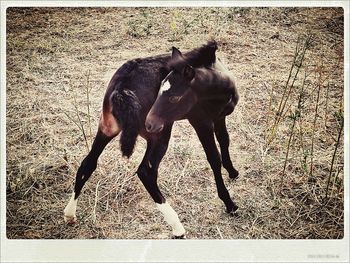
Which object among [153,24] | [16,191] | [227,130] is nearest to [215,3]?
[153,24]

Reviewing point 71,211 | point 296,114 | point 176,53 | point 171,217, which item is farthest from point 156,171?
point 296,114

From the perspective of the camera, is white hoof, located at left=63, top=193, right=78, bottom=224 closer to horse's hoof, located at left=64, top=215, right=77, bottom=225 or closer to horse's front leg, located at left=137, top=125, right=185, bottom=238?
horse's hoof, located at left=64, top=215, right=77, bottom=225

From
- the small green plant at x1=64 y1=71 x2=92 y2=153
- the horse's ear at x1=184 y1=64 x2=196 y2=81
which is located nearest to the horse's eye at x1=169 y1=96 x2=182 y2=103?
the horse's ear at x1=184 y1=64 x2=196 y2=81

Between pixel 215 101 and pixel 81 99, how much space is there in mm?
704

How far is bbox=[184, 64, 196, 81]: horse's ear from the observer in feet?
5.83

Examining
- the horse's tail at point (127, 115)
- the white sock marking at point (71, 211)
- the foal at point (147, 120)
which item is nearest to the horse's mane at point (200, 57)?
the foal at point (147, 120)

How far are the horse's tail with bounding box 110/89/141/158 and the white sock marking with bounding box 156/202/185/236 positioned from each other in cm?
39

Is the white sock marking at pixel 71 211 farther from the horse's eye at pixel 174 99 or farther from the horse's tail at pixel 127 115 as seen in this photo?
the horse's eye at pixel 174 99

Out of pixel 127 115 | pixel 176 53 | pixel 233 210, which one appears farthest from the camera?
pixel 233 210

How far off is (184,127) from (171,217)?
45 cm

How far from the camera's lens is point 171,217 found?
1868 mm

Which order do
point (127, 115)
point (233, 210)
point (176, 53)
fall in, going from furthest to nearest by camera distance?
point (233, 210) < point (176, 53) < point (127, 115)

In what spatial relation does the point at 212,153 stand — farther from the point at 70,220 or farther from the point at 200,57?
the point at 70,220

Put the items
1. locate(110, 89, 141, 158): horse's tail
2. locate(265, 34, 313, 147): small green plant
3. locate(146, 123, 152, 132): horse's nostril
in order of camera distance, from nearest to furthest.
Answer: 1. locate(110, 89, 141, 158): horse's tail
2. locate(146, 123, 152, 132): horse's nostril
3. locate(265, 34, 313, 147): small green plant
